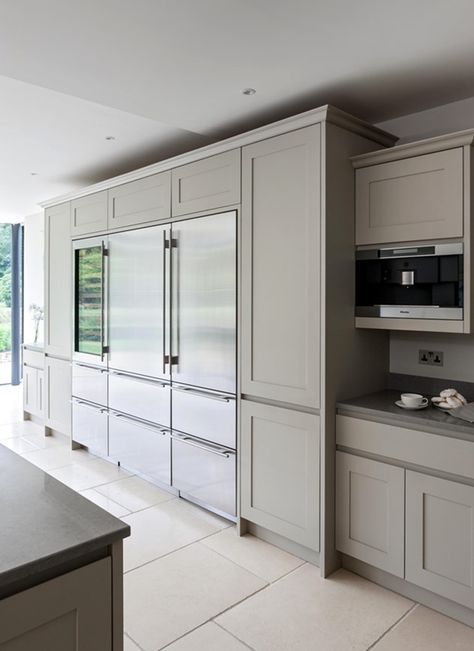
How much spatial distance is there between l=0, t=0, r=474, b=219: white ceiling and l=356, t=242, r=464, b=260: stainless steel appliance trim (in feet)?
2.68

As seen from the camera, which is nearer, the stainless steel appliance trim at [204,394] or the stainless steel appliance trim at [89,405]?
the stainless steel appliance trim at [204,394]

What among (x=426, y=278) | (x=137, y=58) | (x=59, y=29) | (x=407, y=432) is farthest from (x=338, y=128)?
(x=407, y=432)

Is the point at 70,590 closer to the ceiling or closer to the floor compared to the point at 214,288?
closer to the floor

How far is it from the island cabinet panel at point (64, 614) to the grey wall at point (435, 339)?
87.3 inches

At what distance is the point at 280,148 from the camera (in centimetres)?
268

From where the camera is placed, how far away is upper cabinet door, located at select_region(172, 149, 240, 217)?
294cm

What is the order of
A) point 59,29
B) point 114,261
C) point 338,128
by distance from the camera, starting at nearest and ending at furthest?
1. point 59,29
2. point 338,128
3. point 114,261

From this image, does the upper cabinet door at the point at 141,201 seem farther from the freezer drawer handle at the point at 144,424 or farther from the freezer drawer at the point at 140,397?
the freezer drawer handle at the point at 144,424

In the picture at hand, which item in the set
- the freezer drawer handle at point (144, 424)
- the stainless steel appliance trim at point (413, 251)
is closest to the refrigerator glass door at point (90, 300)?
the freezer drawer handle at point (144, 424)

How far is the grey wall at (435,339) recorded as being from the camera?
2.67m

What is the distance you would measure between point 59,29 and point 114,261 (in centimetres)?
216

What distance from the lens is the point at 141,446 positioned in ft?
12.3

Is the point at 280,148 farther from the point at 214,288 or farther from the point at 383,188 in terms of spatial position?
the point at 214,288

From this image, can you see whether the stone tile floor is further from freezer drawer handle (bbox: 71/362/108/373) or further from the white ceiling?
the white ceiling
